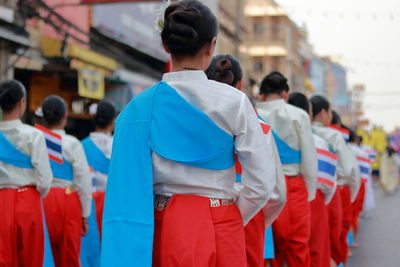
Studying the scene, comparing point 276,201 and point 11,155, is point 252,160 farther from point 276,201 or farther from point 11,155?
point 11,155

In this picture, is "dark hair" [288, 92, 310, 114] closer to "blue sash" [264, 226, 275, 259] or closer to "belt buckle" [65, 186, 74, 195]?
"blue sash" [264, 226, 275, 259]

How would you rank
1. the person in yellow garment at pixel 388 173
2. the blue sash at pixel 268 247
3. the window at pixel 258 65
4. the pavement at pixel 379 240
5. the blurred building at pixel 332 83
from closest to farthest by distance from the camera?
the blue sash at pixel 268 247 → the pavement at pixel 379 240 → the person in yellow garment at pixel 388 173 → the window at pixel 258 65 → the blurred building at pixel 332 83

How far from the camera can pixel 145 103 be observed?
2.67m

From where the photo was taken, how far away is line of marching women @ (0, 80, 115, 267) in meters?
4.74

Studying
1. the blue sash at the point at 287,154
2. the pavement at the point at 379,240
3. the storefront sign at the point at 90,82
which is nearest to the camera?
the blue sash at the point at 287,154

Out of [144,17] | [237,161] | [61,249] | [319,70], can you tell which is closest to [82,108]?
[144,17]

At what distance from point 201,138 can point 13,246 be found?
263cm

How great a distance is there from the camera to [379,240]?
394 inches

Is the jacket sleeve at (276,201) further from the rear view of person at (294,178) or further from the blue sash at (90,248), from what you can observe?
the blue sash at (90,248)

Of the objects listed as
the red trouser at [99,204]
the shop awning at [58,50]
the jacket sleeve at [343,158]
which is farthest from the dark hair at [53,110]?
the shop awning at [58,50]

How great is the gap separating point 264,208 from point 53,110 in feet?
9.62

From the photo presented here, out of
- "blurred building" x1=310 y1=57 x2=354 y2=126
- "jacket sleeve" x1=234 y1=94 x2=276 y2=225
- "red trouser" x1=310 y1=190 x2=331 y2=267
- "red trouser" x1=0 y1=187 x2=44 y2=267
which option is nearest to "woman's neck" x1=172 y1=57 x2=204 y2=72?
"jacket sleeve" x1=234 y1=94 x2=276 y2=225

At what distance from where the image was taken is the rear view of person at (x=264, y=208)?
3.37 m

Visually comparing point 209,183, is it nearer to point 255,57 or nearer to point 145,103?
point 145,103
